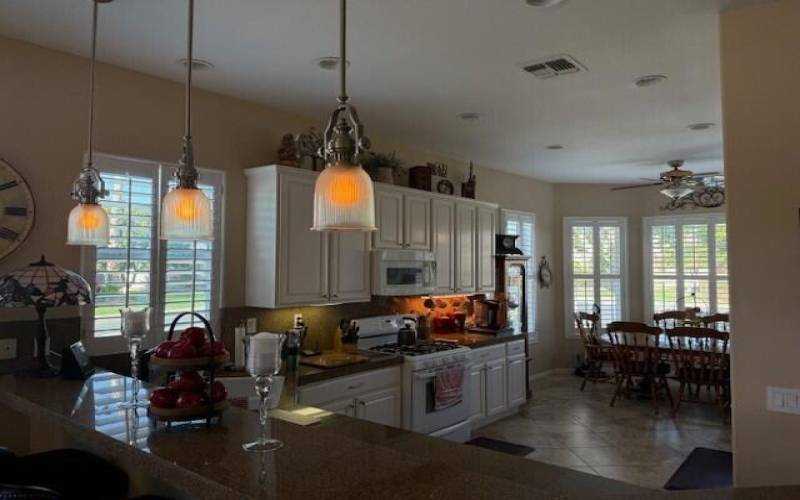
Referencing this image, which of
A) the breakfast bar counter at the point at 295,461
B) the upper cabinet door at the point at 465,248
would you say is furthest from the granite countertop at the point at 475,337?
the breakfast bar counter at the point at 295,461

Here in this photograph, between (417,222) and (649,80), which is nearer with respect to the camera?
(649,80)

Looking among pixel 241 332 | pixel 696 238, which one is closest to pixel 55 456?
pixel 241 332

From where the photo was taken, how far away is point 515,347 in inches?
240

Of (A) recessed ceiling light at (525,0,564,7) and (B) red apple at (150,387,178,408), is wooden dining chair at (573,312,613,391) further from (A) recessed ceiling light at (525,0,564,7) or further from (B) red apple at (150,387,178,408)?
(B) red apple at (150,387,178,408)

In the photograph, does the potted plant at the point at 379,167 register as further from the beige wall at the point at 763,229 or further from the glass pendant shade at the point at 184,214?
the glass pendant shade at the point at 184,214

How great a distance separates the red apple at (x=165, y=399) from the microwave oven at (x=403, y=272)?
2.95 meters

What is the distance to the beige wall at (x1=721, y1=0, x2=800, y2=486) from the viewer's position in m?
2.45

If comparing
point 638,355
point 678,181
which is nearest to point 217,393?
point 638,355

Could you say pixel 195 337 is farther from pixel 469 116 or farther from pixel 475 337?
pixel 475 337

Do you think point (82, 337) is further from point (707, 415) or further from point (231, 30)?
→ point (707, 415)

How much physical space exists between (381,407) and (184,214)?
270 cm

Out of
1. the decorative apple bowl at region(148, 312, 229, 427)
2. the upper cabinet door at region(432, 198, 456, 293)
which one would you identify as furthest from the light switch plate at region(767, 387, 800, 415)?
the upper cabinet door at region(432, 198, 456, 293)

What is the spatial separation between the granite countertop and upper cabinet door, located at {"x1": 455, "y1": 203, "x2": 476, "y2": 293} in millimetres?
465

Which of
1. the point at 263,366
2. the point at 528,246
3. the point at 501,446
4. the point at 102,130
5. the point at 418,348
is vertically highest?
the point at 102,130
